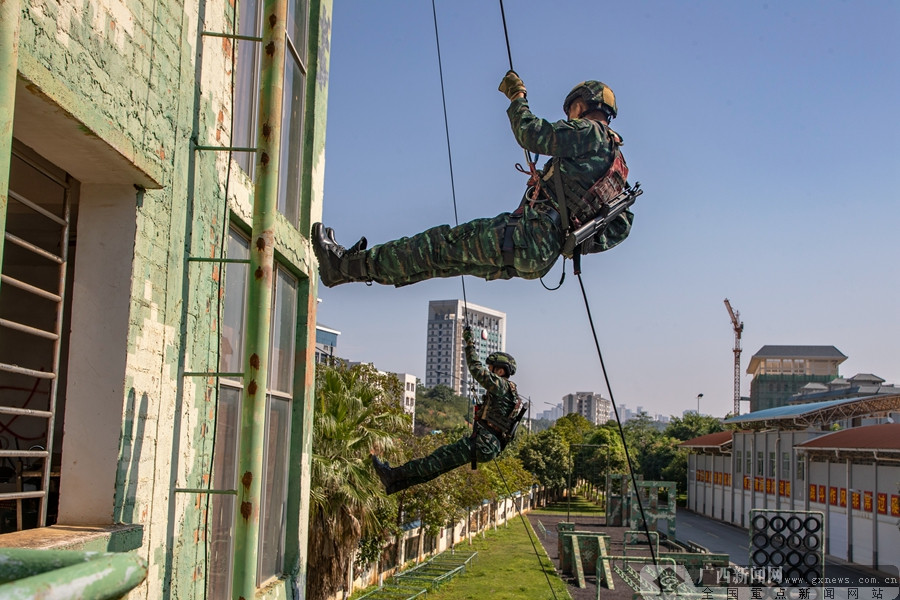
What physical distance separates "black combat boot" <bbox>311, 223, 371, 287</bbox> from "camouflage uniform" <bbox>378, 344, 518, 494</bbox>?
262 centimetres

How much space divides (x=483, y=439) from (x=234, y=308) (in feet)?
13.8

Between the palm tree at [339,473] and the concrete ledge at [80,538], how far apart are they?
523 inches

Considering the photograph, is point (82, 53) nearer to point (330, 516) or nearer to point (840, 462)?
point (330, 516)

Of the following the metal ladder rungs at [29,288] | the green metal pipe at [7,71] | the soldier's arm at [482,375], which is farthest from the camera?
the soldier's arm at [482,375]

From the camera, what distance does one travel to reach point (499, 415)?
9.75 metres

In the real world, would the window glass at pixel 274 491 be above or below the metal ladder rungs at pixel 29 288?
below

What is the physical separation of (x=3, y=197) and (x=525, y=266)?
4.38 m

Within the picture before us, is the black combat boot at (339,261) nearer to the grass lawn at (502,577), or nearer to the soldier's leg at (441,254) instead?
the soldier's leg at (441,254)

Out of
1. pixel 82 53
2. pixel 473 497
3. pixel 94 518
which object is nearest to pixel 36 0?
pixel 82 53

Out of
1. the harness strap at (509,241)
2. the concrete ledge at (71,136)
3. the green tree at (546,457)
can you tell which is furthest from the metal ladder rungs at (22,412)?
the green tree at (546,457)

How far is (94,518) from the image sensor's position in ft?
14.6

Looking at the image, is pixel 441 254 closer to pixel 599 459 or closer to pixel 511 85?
pixel 511 85

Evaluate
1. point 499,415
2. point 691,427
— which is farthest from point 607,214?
point 691,427

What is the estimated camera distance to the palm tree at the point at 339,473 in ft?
59.5
